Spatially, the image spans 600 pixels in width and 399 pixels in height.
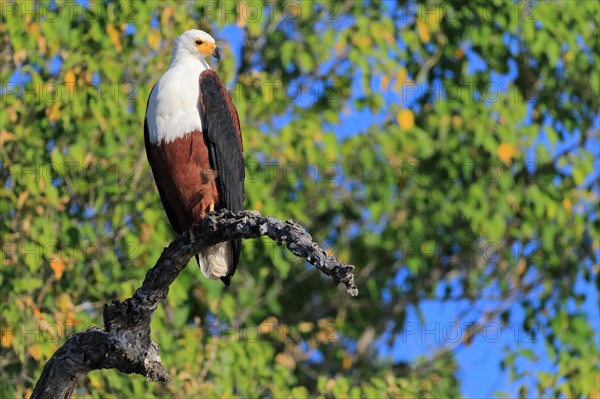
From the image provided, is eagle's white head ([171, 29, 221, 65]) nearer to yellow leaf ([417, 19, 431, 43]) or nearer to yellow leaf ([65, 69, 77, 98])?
yellow leaf ([65, 69, 77, 98])

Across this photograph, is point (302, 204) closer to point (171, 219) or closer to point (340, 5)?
point (340, 5)

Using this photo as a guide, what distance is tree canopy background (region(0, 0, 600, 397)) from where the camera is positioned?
7.86m

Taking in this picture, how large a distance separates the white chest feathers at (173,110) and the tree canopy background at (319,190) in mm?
1805

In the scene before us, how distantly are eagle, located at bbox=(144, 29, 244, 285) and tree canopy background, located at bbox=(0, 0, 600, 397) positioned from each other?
1692 millimetres

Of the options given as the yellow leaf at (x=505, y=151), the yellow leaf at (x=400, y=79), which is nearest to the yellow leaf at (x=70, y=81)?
the yellow leaf at (x=400, y=79)

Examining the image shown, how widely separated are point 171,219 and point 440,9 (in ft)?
15.5

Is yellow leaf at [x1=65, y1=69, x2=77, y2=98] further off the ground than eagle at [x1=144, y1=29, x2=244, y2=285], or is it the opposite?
yellow leaf at [x1=65, y1=69, x2=77, y2=98]

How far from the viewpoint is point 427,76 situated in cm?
1084

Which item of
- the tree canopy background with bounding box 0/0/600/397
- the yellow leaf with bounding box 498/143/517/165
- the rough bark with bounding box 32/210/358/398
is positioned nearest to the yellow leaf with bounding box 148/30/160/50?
the tree canopy background with bounding box 0/0/600/397

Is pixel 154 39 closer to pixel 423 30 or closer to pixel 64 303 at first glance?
pixel 64 303

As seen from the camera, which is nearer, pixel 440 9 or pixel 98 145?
pixel 98 145

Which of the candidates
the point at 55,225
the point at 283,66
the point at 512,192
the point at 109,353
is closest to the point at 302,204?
the point at 283,66

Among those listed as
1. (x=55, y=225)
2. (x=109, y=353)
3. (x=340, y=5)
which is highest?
(x=340, y=5)

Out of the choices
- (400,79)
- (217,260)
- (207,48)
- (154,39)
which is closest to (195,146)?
(217,260)
